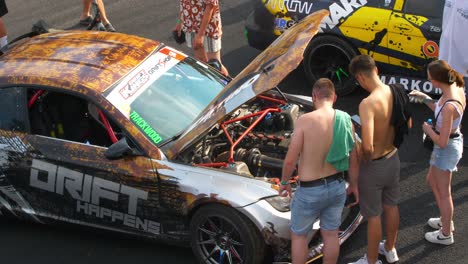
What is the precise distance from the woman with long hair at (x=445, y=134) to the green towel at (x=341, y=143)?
33.6 inches

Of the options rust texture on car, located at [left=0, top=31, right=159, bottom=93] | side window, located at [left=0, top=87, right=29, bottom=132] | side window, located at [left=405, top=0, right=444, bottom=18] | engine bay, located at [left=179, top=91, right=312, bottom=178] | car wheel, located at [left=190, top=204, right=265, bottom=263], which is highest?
side window, located at [left=405, top=0, right=444, bottom=18]

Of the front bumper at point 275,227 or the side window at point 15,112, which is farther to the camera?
the side window at point 15,112

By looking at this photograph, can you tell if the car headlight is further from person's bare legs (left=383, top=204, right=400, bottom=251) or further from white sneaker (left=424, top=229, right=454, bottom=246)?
white sneaker (left=424, top=229, right=454, bottom=246)

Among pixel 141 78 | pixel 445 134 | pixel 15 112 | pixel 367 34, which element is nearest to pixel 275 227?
pixel 445 134

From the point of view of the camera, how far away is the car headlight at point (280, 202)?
488 centimetres

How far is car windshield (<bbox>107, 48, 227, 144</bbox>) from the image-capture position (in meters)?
5.37

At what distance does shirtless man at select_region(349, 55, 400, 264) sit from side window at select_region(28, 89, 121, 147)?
2173 mm

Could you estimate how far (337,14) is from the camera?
7.77m

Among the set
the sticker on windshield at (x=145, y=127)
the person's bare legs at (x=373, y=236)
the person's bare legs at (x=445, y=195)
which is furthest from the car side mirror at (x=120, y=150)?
the person's bare legs at (x=445, y=195)

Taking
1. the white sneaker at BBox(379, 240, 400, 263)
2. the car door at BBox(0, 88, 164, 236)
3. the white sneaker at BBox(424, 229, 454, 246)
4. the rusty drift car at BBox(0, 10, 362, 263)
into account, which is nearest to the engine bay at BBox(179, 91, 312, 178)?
the rusty drift car at BBox(0, 10, 362, 263)

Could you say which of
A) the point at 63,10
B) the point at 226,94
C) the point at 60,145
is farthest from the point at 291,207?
the point at 63,10

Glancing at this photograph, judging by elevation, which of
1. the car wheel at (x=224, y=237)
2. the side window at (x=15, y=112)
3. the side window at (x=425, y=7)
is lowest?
the car wheel at (x=224, y=237)

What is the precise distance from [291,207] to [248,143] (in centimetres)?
119

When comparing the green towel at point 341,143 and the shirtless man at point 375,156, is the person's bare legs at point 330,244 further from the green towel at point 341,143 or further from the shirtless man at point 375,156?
the green towel at point 341,143
